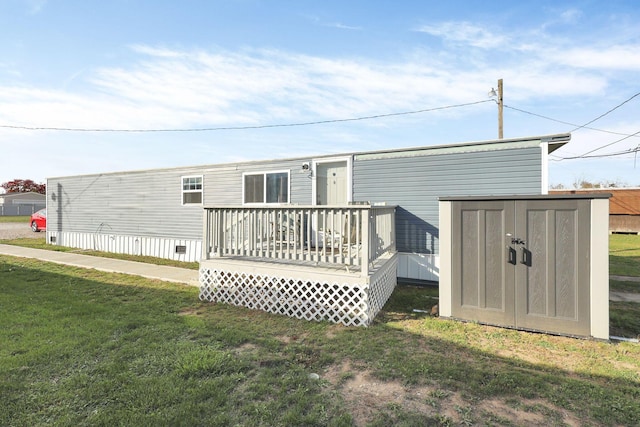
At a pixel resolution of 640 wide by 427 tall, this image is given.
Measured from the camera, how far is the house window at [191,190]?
10.2m

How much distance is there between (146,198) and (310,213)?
Answer: 8595mm

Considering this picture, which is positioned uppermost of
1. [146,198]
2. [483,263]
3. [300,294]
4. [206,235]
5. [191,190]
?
[191,190]

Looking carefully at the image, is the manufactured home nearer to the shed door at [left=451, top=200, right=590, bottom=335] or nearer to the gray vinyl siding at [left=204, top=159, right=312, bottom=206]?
the gray vinyl siding at [left=204, top=159, right=312, bottom=206]

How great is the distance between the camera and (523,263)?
14.4 ft

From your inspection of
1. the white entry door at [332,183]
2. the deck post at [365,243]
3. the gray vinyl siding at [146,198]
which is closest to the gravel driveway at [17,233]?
the gray vinyl siding at [146,198]

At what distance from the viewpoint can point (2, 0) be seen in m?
7.84

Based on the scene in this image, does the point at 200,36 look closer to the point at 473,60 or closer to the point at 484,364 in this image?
the point at 473,60

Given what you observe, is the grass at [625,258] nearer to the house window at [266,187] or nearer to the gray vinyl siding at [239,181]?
the gray vinyl siding at [239,181]

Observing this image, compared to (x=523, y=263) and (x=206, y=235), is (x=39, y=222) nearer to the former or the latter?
(x=206, y=235)

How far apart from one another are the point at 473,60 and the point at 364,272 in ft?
34.5

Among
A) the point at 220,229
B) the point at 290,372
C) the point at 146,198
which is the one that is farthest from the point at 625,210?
the point at 146,198

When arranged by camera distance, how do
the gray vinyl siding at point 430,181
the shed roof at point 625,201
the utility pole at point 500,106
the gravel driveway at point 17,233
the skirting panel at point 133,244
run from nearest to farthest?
the gray vinyl siding at point 430,181 → the skirting panel at point 133,244 → the utility pole at point 500,106 → the gravel driveway at point 17,233 → the shed roof at point 625,201

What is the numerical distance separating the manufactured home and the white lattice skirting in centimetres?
2

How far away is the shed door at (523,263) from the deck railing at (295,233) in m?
1.40
